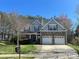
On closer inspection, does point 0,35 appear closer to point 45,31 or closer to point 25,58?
point 45,31

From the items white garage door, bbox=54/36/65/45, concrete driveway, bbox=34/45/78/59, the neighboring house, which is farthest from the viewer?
the neighboring house

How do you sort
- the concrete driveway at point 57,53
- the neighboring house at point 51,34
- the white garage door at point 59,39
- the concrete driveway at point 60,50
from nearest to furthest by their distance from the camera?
the concrete driveway at point 57,53 < the concrete driveway at point 60,50 < the white garage door at point 59,39 < the neighboring house at point 51,34

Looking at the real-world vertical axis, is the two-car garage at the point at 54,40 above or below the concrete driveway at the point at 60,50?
above

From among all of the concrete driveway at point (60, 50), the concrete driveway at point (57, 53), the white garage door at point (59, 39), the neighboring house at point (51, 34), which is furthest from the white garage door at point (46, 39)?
the concrete driveway at point (57, 53)

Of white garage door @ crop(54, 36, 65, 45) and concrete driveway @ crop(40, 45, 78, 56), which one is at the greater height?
white garage door @ crop(54, 36, 65, 45)

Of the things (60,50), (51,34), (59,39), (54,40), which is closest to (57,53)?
(60,50)

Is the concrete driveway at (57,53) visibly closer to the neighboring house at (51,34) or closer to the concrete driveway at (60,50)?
the concrete driveway at (60,50)

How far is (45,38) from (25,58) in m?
28.9

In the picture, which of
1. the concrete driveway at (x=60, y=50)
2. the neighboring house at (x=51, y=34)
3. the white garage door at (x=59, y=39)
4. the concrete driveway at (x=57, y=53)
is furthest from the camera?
the neighboring house at (x=51, y=34)

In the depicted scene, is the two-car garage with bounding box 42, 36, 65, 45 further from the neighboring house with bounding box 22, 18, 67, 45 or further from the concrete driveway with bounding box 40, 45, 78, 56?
the concrete driveway with bounding box 40, 45, 78, 56

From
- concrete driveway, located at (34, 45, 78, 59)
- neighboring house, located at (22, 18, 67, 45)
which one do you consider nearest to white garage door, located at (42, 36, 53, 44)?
neighboring house, located at (22, 18, 67, 45)

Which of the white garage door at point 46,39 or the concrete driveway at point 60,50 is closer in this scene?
the concrete driveway at point 60,50

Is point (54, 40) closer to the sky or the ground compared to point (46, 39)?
closer to the ground

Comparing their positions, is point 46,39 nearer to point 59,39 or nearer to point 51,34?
point 51,34
